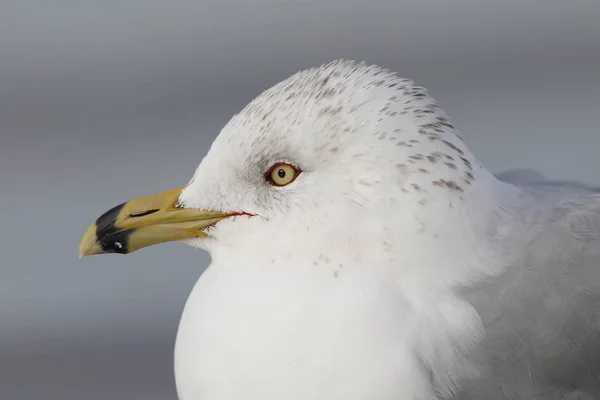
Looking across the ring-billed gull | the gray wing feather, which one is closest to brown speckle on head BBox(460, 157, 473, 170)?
the ring-billed gull

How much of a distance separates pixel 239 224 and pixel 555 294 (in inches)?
17.8

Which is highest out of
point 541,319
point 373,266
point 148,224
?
point 148,224

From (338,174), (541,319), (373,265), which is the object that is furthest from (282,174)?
(541,319)

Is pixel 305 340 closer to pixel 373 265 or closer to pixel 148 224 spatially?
pixel 373 265

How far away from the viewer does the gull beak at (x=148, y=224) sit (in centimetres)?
177

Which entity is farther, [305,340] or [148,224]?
[148,224]

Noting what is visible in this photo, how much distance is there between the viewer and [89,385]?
2.81m

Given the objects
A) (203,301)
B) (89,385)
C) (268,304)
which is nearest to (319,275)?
(268,304)

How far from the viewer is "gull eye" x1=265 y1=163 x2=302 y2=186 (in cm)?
172

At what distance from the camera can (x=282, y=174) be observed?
1727 mm

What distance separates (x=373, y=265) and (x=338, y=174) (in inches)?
5.4

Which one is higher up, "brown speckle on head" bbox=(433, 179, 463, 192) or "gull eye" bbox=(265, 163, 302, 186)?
"gull eye" bbox=(265, 163, 302, 186)

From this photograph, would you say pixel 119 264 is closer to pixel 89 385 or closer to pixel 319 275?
pixel 89 385

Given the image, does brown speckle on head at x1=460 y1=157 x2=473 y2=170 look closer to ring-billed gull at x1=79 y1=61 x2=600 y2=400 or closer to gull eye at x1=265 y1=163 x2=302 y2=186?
ring-billed gull at x1=79 y1=61 x2=600 y2=400
